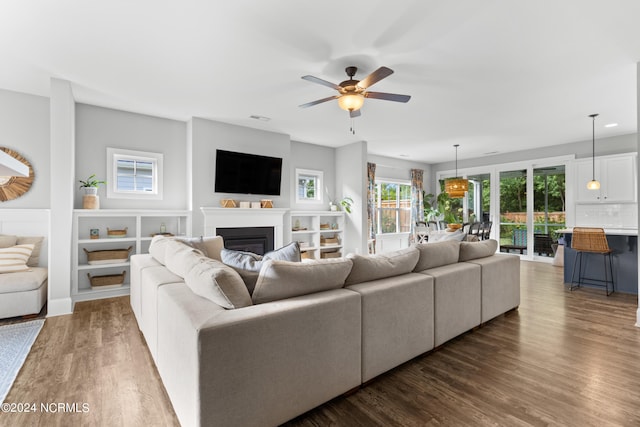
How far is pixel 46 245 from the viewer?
423cm

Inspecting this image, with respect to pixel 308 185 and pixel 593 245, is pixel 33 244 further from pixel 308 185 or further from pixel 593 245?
pixel 593 245

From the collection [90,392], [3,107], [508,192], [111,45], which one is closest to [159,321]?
[90,392]

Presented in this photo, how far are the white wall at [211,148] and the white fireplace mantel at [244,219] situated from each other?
140mm

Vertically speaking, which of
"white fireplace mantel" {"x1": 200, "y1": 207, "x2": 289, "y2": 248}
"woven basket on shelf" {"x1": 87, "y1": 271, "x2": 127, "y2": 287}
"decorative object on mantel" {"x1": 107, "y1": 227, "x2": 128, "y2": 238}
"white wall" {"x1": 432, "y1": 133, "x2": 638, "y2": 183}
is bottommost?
"woven basket on shelf" {"x1": 87, "y1": 271, "x2": 127, "y2": 287}

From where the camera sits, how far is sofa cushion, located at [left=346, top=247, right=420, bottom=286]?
2.27 m

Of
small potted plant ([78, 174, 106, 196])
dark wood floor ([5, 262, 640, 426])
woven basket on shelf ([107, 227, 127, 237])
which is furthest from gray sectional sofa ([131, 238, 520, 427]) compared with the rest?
small potted plant ([78, 174, 106, 196])

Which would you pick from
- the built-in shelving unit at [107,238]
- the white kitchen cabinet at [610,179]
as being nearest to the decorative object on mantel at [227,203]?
the built-in shelving unit at [107,238]

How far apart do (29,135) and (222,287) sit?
173 inches

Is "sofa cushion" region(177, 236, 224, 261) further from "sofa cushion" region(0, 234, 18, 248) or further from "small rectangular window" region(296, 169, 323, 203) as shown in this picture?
"small rectangular window" region(296, 169, 323, 203)

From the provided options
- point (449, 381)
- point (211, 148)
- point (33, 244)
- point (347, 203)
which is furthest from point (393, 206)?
point (33, 244)

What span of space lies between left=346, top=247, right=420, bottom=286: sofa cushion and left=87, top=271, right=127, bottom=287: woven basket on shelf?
378 centimetres

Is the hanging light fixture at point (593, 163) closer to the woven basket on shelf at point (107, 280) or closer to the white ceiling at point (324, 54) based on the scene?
the white ceiling at point (324, 54)

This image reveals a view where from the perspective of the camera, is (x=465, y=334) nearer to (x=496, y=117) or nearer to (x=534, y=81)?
(x=534, y=81)

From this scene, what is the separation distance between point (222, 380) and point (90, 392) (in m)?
1.28
